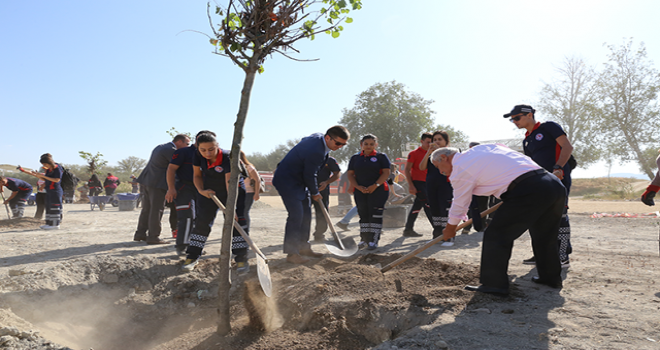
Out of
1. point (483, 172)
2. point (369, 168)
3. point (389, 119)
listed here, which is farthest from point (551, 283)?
point (389, 119)

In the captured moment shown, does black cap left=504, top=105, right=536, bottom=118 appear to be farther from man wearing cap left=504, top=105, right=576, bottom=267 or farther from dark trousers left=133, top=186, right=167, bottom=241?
dark trousers left=133, top=186, right=167, bottom=241

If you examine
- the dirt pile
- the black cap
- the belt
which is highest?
the black cap

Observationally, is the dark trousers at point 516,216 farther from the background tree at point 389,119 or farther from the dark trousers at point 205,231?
the background tree at point 389,119

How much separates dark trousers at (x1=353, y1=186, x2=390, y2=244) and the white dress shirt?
2.64 metres

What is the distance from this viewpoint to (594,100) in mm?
27422

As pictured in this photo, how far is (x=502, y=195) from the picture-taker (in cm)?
297

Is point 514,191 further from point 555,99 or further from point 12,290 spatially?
point 555,99

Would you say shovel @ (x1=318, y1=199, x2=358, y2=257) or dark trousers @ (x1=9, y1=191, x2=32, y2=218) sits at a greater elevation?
dark trousers @ (x1=9, y1=191, x2=32, y2=218)

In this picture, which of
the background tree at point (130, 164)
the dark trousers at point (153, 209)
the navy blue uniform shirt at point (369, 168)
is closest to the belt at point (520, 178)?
the navy blue uniform shirt at point (369, 168)

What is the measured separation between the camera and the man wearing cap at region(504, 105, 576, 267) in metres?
3.83

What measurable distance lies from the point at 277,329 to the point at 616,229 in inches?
311

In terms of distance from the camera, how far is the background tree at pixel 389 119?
34.5 meters

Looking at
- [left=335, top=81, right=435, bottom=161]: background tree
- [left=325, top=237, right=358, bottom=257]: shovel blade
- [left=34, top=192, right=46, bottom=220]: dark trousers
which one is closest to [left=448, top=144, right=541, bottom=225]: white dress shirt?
[left=325, top=237, right=358, bottom=257]: shovel blade

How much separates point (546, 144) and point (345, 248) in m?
2.66
